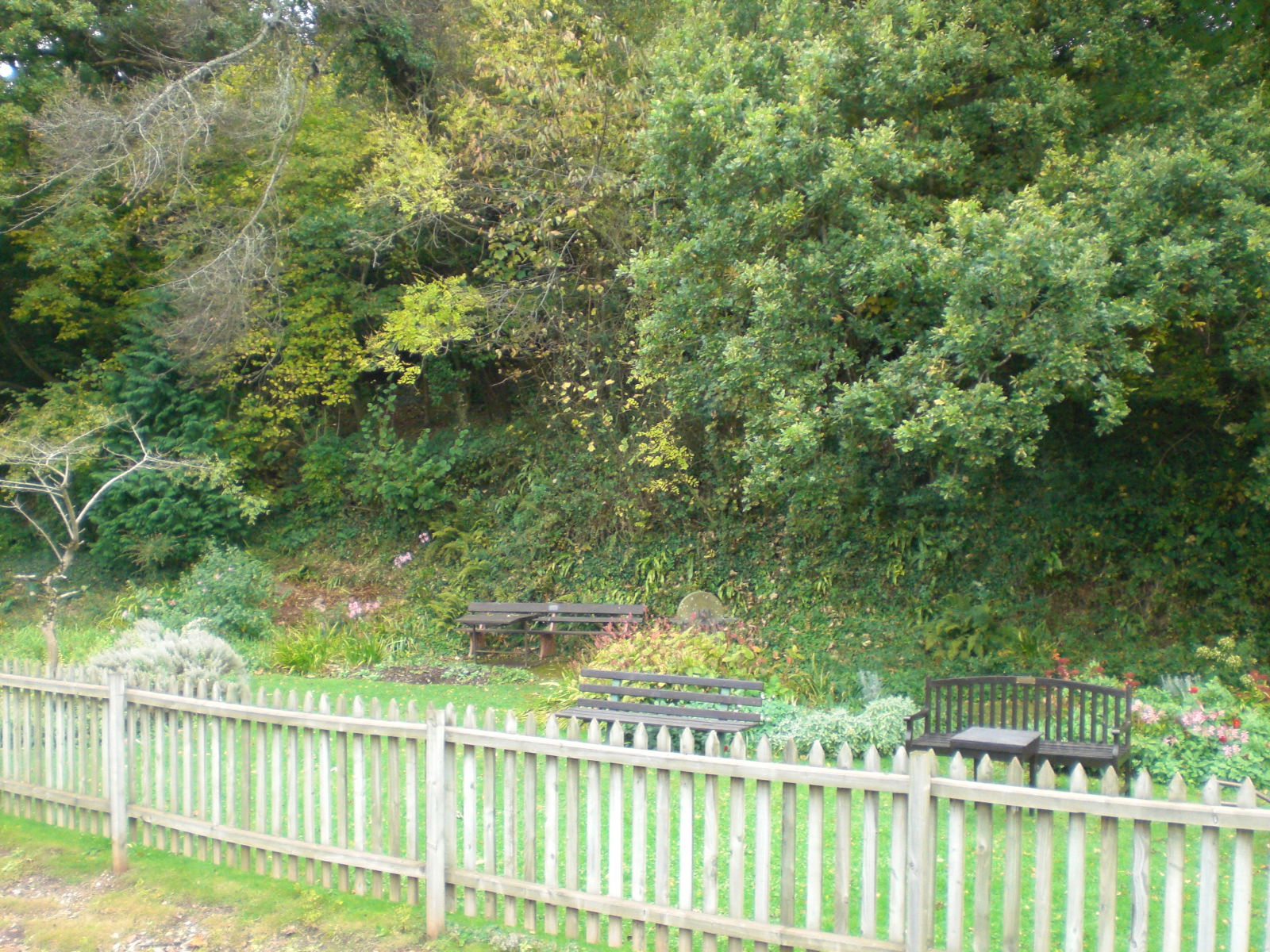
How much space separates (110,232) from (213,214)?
184 cm

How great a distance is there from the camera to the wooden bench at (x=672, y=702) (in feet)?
26.2

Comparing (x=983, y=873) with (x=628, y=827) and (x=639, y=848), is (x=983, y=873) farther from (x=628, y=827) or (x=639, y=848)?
(x=628, y=827)

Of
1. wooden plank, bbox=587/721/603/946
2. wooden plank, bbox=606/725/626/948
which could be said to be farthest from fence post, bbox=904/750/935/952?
wooden plank, bbox=587/721/603/946

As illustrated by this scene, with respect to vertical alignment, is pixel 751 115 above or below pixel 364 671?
above

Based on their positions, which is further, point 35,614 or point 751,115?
point 35,614

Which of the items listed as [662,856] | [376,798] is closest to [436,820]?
[376,798]

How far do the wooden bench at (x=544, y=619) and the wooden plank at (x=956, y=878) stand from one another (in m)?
9.75

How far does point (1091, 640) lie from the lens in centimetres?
1174

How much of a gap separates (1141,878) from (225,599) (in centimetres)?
1389

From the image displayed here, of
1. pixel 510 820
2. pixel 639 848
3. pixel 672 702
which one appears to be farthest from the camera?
pixel 672 702

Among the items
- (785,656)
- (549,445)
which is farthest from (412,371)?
(785,656)

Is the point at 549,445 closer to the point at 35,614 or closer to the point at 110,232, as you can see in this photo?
the point at 110,232

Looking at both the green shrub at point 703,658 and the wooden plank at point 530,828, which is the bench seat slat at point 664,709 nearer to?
the green shrub at point 703,658

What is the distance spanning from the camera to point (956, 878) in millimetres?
3818
